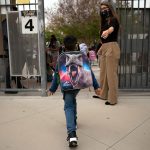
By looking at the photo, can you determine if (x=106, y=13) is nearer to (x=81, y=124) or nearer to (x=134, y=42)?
(x=134, y=42)

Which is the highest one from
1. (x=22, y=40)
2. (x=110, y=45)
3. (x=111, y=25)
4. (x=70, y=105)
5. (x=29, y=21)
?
(x=29, y=21)

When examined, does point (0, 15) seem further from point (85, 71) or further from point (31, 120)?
point (85, 71)

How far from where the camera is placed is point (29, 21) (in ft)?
20.5

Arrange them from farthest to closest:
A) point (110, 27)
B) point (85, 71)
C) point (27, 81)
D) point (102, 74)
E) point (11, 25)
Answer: point (27, 81) → point (11, 25) → point (102, 74) → point (110, 27) → point (85, 71)

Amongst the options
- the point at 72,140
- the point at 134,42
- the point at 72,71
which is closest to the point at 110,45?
the point at 134,42

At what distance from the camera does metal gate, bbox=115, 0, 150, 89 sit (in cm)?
653

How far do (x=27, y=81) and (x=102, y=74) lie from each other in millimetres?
2354

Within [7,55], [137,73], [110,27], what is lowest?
[137,73]

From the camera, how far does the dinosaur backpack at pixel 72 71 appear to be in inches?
150

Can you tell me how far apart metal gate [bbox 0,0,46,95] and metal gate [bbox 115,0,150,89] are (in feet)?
6.14

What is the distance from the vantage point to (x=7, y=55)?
6.73m

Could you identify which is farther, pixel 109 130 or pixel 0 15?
pixel 0 15

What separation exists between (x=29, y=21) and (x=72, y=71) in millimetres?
2865

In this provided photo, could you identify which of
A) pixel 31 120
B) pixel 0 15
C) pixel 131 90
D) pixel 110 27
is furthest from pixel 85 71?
pixel 0 15
